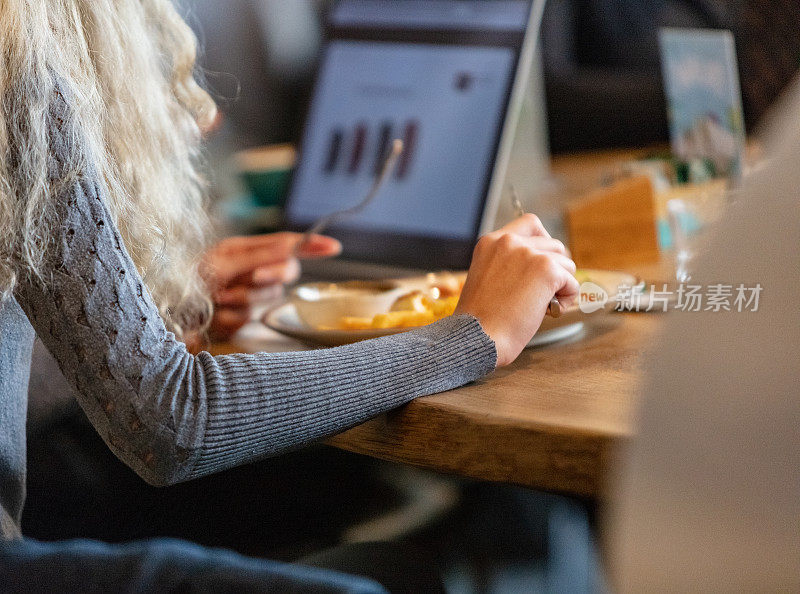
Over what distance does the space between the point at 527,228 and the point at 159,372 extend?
364mm

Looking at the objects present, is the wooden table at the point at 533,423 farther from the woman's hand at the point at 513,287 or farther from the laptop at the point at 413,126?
the laptop at the point at 413,126

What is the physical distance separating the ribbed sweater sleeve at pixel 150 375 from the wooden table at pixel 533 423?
1.4 inches

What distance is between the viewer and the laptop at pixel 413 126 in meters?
1.30

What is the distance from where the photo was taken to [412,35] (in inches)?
56.6

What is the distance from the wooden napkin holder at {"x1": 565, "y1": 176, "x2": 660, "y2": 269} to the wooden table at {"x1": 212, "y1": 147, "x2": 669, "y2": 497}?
32 cm

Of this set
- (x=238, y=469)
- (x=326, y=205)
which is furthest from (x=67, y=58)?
(x=326, y=205)

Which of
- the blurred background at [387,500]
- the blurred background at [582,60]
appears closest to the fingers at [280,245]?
the blurred background at [387,500]

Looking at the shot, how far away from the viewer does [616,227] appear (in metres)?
1.11

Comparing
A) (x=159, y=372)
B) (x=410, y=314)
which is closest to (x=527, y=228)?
(x=410, y=314)

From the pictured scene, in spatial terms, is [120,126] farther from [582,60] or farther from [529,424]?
[582,60]

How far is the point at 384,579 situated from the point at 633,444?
0.43 meters

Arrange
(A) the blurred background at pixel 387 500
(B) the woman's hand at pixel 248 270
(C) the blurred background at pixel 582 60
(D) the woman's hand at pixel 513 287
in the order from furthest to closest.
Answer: (C) the blurred background at pixel 582 60
(B) the woman's hand at pixel 248 270
(A) the blurred background at pixel 387 500
(D) the woman's hand at pixel 513 287

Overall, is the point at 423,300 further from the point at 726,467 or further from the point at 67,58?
the point at 726,467

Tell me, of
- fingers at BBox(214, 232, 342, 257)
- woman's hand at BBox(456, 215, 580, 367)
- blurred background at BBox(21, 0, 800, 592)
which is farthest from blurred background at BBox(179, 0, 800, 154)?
woman's hand at BBox(456, 215, 580, 367)
